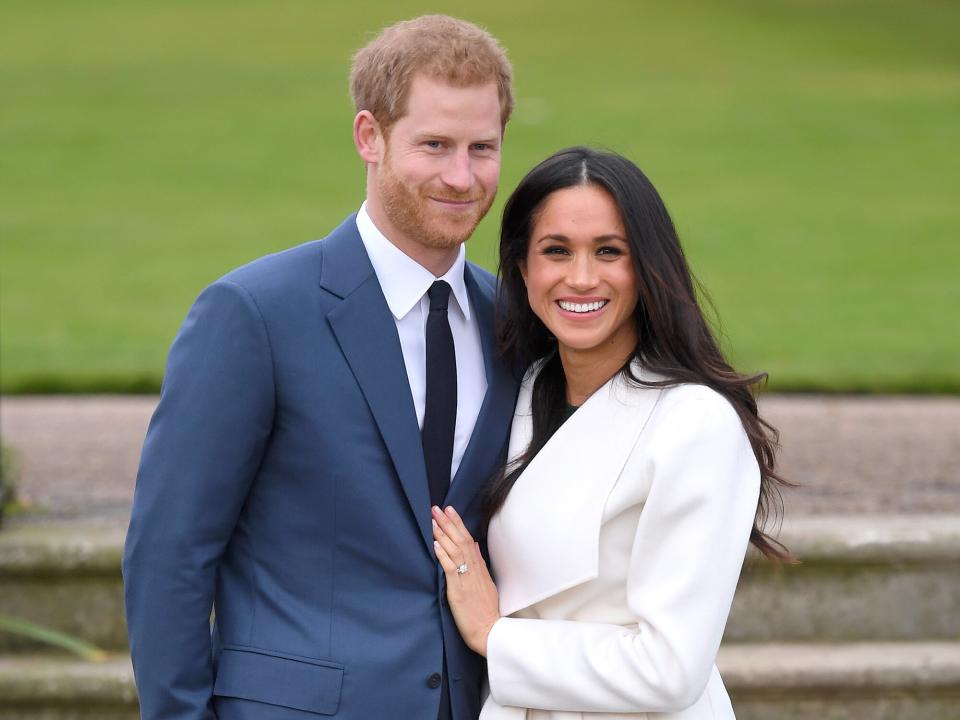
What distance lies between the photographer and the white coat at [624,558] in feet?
8.75

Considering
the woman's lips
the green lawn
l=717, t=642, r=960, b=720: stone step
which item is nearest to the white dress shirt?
the woman's lips

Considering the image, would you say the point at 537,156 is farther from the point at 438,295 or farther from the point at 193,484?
the point at 193,484

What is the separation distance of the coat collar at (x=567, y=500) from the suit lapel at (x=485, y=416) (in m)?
0.09

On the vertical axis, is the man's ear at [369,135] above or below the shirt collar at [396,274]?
above

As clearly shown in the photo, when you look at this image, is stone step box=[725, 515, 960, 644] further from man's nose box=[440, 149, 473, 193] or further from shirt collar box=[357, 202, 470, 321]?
man's nose box=[440, 149, 473, 193]

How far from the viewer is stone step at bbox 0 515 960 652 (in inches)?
174

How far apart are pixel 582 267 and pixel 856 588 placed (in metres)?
2.17

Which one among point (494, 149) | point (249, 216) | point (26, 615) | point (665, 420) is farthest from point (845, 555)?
point (249, 216)

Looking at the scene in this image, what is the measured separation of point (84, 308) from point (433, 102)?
6.97 metres

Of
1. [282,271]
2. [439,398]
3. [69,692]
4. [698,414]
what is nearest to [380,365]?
[439,398]

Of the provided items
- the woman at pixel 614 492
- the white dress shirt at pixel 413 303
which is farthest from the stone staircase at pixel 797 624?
the white dress shirt at pixel 413 303

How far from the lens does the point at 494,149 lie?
288 cm

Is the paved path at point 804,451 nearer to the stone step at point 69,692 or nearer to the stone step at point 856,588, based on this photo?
the stone step at point 856,588

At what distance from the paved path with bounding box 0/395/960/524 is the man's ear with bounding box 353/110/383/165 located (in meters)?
2.35
